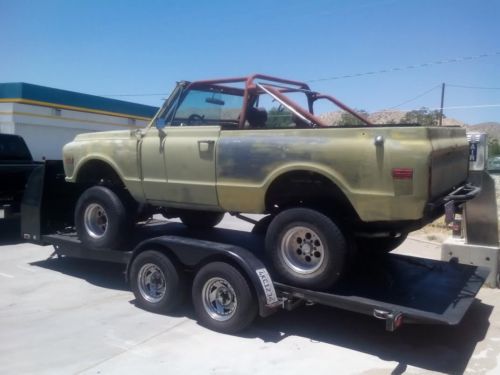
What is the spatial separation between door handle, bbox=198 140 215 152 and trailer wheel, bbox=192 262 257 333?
1.19m

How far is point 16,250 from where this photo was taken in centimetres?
845

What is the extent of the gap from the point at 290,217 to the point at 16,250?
228 inches

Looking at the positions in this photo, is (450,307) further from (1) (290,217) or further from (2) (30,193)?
(2) (30,193)

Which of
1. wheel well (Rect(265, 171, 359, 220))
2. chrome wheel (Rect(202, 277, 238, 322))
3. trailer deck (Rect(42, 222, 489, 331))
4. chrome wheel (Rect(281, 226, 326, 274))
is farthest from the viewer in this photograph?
chrome wheel (Rect(202, 277, 238, 322))

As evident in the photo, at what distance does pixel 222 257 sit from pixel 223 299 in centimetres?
43

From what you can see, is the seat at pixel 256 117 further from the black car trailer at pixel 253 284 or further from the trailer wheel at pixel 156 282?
the trailer wheel at pixel 156 282

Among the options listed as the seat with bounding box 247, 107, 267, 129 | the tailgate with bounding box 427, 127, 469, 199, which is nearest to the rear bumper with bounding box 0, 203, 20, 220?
the seat with bounding box 247, 107, 267, 129

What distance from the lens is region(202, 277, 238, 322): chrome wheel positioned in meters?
4.88

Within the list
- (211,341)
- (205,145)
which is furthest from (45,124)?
(211,341)

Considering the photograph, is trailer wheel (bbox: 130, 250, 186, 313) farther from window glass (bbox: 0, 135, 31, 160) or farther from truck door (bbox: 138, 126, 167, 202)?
window glass (bbox: 0, 135, 31, 160)

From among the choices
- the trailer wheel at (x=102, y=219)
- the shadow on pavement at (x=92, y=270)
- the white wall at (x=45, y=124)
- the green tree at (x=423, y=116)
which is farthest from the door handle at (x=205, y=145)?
the green tree at (x=423, y=116)

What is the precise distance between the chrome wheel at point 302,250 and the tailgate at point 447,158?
108cm

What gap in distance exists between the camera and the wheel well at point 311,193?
467cm

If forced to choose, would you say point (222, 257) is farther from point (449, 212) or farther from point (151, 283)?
point (449, 212)
